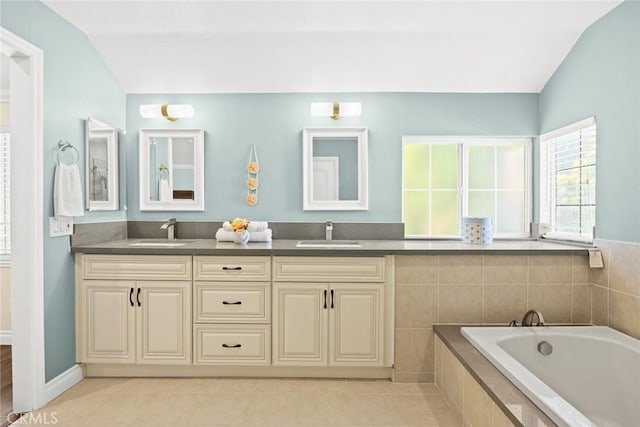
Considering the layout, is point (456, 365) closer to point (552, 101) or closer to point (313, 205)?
point (313, 205)

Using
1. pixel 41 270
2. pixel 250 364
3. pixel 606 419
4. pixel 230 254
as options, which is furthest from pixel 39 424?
pixel 606 419

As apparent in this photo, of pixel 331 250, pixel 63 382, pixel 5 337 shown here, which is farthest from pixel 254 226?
pixel 5 337

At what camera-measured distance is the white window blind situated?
3.49 m

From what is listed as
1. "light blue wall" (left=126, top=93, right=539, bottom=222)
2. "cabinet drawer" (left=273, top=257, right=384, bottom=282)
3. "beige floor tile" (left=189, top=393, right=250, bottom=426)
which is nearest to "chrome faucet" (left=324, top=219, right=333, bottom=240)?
"light blue wall" (left=126, top=93, right=539, bottom=222)

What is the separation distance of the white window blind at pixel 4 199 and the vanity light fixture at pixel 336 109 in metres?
2.67

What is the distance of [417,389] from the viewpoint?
2537 millimetres

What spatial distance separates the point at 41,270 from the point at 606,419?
10.2 feet

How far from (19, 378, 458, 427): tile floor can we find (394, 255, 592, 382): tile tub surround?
0.78 ft

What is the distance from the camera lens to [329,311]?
2621 millimetres

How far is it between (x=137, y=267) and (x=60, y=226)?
0.51 metres

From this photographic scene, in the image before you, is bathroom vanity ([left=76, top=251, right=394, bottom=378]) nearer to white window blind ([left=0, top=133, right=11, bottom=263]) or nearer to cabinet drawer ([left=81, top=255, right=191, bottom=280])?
cabinet drawer ([left=81, top=255, right=191, bottom=280])

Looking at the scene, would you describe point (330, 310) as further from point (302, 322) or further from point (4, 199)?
point (4, 199)

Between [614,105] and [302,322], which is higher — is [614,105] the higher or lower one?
the higher one

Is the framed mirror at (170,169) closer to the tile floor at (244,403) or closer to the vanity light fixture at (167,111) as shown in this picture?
the vanity light fixture at (167,111)
